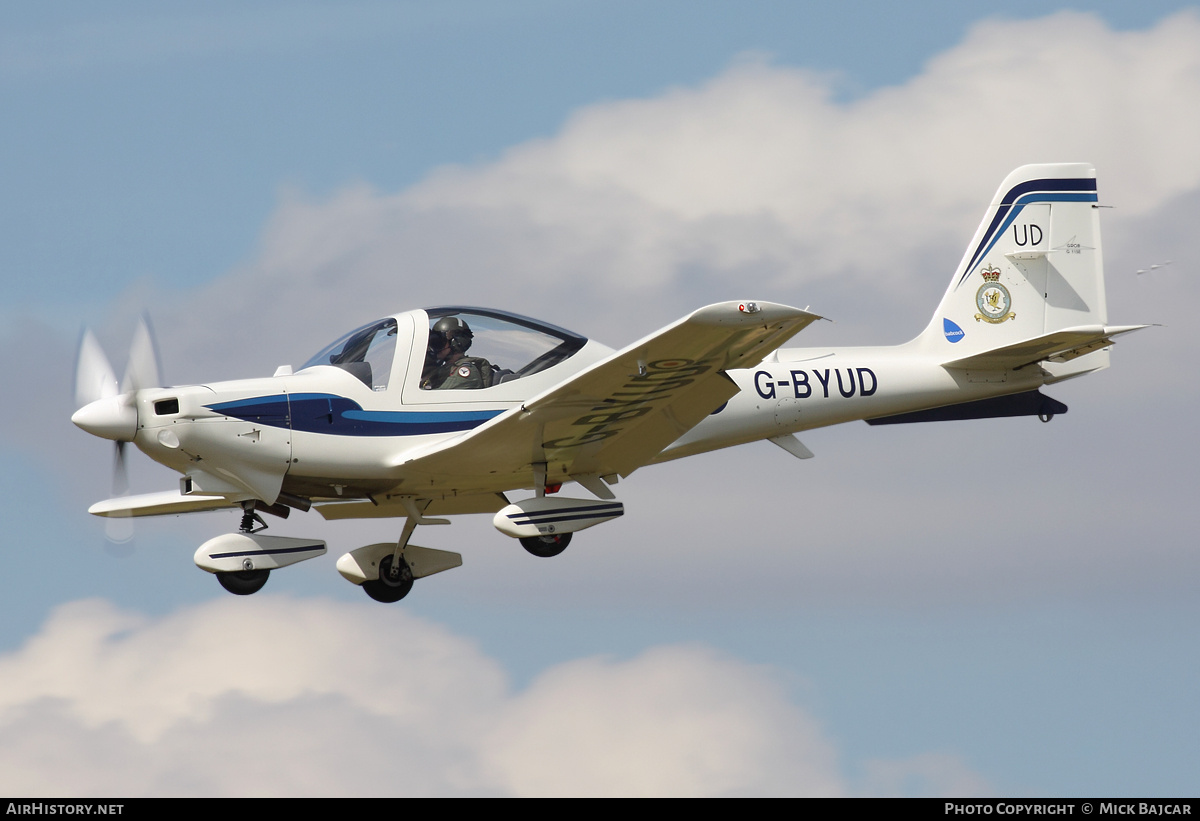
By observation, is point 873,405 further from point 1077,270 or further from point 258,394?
point 258,394

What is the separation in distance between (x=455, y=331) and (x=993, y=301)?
6530 millimetres

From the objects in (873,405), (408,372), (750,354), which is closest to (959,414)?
(873,405)

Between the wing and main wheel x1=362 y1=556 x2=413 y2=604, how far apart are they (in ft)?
3.47

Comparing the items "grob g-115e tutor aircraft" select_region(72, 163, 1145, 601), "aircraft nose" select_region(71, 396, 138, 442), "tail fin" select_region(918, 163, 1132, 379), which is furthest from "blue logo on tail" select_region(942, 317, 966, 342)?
"aircraft nose" select_region(71, 396, 138, 442)

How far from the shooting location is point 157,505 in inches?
620

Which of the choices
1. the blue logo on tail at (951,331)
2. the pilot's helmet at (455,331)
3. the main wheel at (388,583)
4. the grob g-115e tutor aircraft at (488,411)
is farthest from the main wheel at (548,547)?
the blue logo on tail at (951,331)

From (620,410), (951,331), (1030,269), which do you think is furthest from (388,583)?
(1030,269)

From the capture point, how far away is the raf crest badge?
16797mm

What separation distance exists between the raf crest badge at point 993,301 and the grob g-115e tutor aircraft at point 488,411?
2.97 ft

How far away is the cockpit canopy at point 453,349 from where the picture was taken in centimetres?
1372

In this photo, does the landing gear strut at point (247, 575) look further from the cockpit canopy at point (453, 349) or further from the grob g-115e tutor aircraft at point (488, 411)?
the cockpit canopy at point (453, 349)

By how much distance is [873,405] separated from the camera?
15750 millimetres

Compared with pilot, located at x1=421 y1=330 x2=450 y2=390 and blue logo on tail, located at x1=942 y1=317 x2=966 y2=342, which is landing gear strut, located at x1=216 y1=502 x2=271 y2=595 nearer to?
pilot, located at x1=421 y1=330 x2=450 y2=390

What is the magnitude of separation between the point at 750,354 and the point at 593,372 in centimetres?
129
